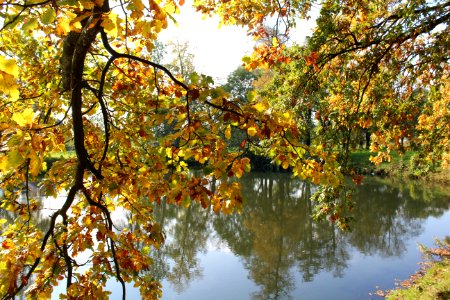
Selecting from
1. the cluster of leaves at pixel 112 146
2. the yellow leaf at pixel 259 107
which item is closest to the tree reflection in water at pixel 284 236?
the cluster of leaves at pixel 112 146

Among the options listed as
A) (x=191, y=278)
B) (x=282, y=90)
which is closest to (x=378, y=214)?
(x=191, y=278)

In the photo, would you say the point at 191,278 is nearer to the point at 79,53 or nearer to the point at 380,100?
the point at 380,100

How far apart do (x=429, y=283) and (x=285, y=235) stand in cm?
678

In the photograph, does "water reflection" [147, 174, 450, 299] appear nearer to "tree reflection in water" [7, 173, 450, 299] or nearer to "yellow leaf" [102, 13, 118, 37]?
"tree reflection in water" [7, 173, 450, 299]

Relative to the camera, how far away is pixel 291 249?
43.3ft

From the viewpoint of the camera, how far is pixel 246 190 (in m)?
24.3

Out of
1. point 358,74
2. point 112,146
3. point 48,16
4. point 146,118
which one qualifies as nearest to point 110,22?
point 48,16

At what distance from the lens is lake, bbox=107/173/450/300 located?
1030 cm

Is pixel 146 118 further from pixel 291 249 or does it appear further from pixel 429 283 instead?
pixel 291 249

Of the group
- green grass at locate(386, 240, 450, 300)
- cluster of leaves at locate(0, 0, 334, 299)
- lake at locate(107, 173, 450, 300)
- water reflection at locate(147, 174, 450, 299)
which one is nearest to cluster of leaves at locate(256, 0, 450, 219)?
cluster of leaves at locate(0, 0, 334, 299)

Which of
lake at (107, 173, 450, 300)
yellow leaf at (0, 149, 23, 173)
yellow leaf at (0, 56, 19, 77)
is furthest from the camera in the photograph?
lake at (107, 173, 450, 300)

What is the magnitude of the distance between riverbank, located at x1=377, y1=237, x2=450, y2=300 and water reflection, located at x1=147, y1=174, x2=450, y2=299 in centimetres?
155

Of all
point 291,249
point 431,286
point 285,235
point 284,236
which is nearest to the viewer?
point 431,286

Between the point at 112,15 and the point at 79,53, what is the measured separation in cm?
89
